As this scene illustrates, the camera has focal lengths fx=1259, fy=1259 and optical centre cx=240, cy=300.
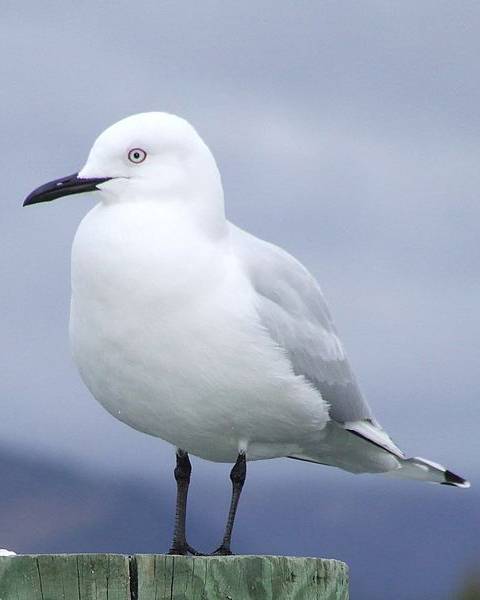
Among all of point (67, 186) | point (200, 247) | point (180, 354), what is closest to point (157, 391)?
point (180, 354)

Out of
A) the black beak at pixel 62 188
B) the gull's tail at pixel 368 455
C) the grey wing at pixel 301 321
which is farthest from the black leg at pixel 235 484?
the black beak at pixel 62 188

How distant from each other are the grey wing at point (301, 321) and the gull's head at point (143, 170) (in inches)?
16.4

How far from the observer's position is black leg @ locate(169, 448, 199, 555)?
289 inches

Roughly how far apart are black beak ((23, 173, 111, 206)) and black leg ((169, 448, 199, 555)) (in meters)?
1.77

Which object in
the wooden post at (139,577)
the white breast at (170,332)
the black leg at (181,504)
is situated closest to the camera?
the wooden post at (139,577)

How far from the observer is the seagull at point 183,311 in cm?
660

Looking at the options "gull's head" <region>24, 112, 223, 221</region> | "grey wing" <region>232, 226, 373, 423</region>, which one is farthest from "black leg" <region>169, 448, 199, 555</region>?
"gull's head" <region>24, 112, 223, 221</region>

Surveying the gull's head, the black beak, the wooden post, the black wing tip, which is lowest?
the wooden post

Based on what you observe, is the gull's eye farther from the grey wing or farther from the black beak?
the grey wing

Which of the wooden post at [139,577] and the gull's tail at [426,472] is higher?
the gull's tail at [426,472]

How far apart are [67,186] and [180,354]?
3.75 feet

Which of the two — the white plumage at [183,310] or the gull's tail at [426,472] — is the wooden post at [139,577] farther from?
the gull's tail at [426,472]

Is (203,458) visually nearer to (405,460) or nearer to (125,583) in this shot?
(405,460)

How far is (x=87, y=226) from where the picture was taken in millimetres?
6957
